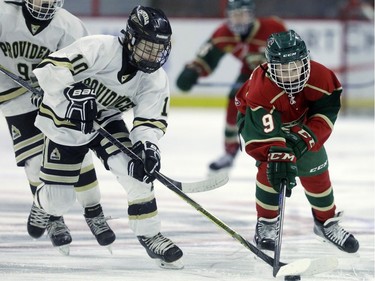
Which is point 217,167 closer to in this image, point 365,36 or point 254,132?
point 254,132

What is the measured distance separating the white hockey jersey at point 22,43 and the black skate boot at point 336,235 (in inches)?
44.4

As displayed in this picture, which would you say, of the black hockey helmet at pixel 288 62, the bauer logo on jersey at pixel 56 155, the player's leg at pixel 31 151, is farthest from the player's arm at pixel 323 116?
the player's leg at pixel 31 151

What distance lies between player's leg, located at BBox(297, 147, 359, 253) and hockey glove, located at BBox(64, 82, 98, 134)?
76cm

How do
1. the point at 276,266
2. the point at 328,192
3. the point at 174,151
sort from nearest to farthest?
the point at 276,266 → the point at 328,192 → the point at 174,151

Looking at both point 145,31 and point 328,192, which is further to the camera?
point 328,192

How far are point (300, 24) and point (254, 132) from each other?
596cm

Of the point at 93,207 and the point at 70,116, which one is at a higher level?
the point at 70,116

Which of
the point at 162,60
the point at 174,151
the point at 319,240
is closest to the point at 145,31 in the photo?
the point at 162,60

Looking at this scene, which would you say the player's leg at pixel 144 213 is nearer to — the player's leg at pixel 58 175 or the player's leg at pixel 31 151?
the player's leg at pixel 58 175

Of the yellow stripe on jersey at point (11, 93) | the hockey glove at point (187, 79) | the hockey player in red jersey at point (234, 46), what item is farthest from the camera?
the hockey player in red jersey at point (234, 46)

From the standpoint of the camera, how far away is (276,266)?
3.07 m

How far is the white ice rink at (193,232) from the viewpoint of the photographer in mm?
3148

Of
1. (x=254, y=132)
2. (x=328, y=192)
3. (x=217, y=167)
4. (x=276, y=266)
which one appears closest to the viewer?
(x=276, y=266)

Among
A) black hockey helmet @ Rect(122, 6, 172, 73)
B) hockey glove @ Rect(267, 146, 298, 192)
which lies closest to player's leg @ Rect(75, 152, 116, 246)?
black hockey helmet @ Rect(122, 6, 172, 73)
